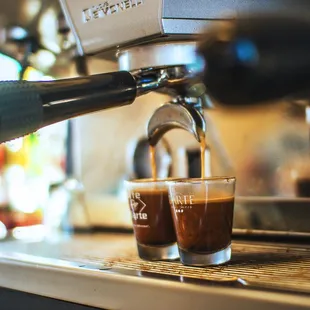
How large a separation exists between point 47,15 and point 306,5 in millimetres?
371

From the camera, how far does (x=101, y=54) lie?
62cm

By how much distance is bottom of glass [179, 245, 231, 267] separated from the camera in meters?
0.54

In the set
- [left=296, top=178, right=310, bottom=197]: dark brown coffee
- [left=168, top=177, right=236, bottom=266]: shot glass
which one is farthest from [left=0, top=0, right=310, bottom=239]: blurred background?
[left=168, top=177, right=236, bottom=266]: shot glass

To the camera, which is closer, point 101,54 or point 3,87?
point 3,87

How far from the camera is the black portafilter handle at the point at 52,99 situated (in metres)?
0.45

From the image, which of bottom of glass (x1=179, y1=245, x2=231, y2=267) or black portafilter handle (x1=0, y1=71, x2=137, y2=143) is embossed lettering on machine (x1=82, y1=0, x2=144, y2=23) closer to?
black portafilter handle (x1=0, y1=71, x2=137, y2=143)

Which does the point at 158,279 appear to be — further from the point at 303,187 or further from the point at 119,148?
the point at 119,148

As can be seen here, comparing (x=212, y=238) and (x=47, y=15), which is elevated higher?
(x=47, y=15)

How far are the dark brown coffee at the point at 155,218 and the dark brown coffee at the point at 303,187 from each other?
0.18m

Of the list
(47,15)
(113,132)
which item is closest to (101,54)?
(47,15)

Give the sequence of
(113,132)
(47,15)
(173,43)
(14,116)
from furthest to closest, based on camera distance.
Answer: (113,132)
(47,15)
(173,43)
(14,116)

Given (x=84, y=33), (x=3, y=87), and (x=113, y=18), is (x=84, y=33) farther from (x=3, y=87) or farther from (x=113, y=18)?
(x=3, y=87)

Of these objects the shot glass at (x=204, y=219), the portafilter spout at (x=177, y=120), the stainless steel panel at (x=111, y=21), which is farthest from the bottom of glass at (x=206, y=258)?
the stainless steel panel at (x=111, y=21)

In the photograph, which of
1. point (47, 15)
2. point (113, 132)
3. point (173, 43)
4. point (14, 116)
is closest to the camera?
point (14, 116)
